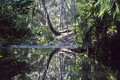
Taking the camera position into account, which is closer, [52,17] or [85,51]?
[85,51]

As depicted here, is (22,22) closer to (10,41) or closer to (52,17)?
(10,41)

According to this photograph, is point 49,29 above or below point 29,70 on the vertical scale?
above

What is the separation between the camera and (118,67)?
3.47 metres

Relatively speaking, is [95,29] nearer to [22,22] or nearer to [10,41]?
[22,22]

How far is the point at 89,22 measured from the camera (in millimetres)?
5215

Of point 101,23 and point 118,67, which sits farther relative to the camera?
point 101,23

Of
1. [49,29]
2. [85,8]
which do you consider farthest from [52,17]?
[85,8]

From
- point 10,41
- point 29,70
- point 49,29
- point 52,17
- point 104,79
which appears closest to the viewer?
point 104,79

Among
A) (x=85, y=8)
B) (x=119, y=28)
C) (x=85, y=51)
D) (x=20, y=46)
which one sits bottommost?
(x=85, y=51)

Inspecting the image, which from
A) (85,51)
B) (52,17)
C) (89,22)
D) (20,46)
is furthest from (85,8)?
(52,17)

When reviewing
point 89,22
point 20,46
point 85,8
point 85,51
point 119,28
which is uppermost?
point 85,8

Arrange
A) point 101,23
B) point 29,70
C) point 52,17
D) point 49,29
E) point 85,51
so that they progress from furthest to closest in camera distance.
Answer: point 52,17, point 49,29, point 85,51, point 101,23, point 29,70

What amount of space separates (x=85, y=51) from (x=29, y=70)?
136 inches

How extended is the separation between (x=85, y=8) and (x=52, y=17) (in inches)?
415
